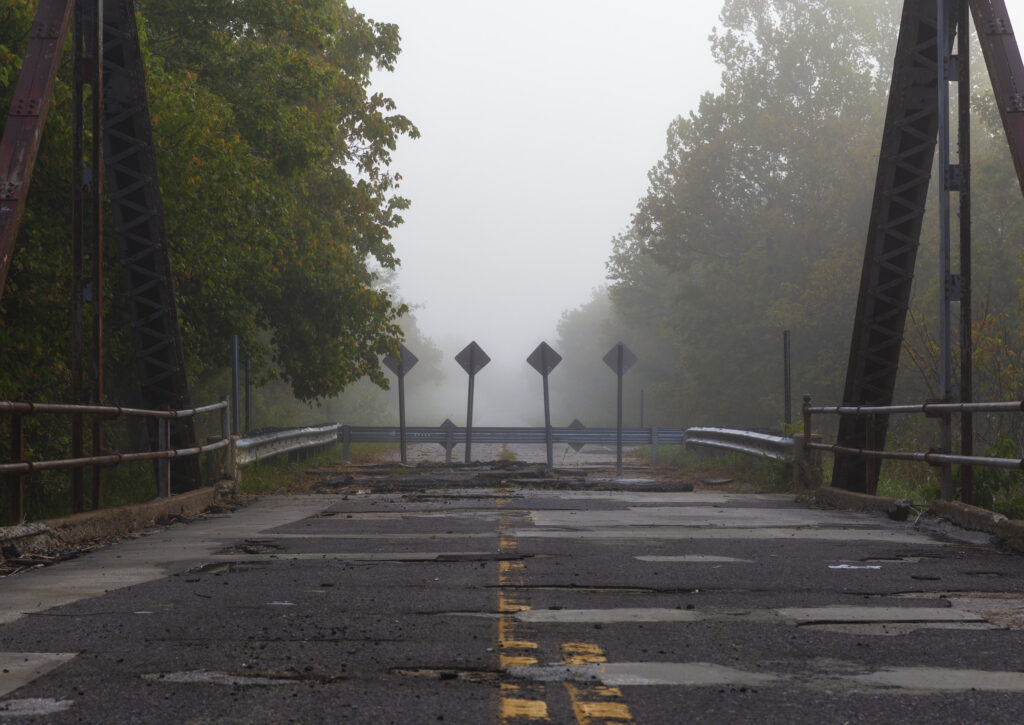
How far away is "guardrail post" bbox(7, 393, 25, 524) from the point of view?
8570mm

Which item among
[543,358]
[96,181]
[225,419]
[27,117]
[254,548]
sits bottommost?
[254,548]

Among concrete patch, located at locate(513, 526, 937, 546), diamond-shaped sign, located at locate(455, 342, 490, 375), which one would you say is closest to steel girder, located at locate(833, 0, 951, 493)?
concrete patch, located at locate(513, 526, 937, 546)

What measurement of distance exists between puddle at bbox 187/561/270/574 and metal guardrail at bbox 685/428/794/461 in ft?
36.6

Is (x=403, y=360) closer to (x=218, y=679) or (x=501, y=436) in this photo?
(x=501, y=436)

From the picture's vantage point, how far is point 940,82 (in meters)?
12.4

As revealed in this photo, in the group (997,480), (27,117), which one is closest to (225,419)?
(27,117)

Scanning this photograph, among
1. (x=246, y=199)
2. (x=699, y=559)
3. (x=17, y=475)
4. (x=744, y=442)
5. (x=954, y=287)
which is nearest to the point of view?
(x=699, y=559)

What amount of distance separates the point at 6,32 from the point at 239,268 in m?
8.17

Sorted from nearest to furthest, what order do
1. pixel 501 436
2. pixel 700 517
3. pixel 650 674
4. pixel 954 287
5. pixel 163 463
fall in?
1. pixel 650 674
2. pixel 954 287
3. pixel 700 517
4. pixel 163 463
5. pixel 501 436

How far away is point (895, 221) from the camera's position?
44.0 feet

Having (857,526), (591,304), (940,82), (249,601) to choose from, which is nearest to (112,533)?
(249,601)

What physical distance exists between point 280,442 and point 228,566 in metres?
15.1

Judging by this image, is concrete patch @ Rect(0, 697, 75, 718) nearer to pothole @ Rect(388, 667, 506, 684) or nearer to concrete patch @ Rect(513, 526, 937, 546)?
pothole @ Rect(388, 667, 506, 684)

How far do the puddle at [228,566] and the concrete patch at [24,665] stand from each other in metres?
2.82
